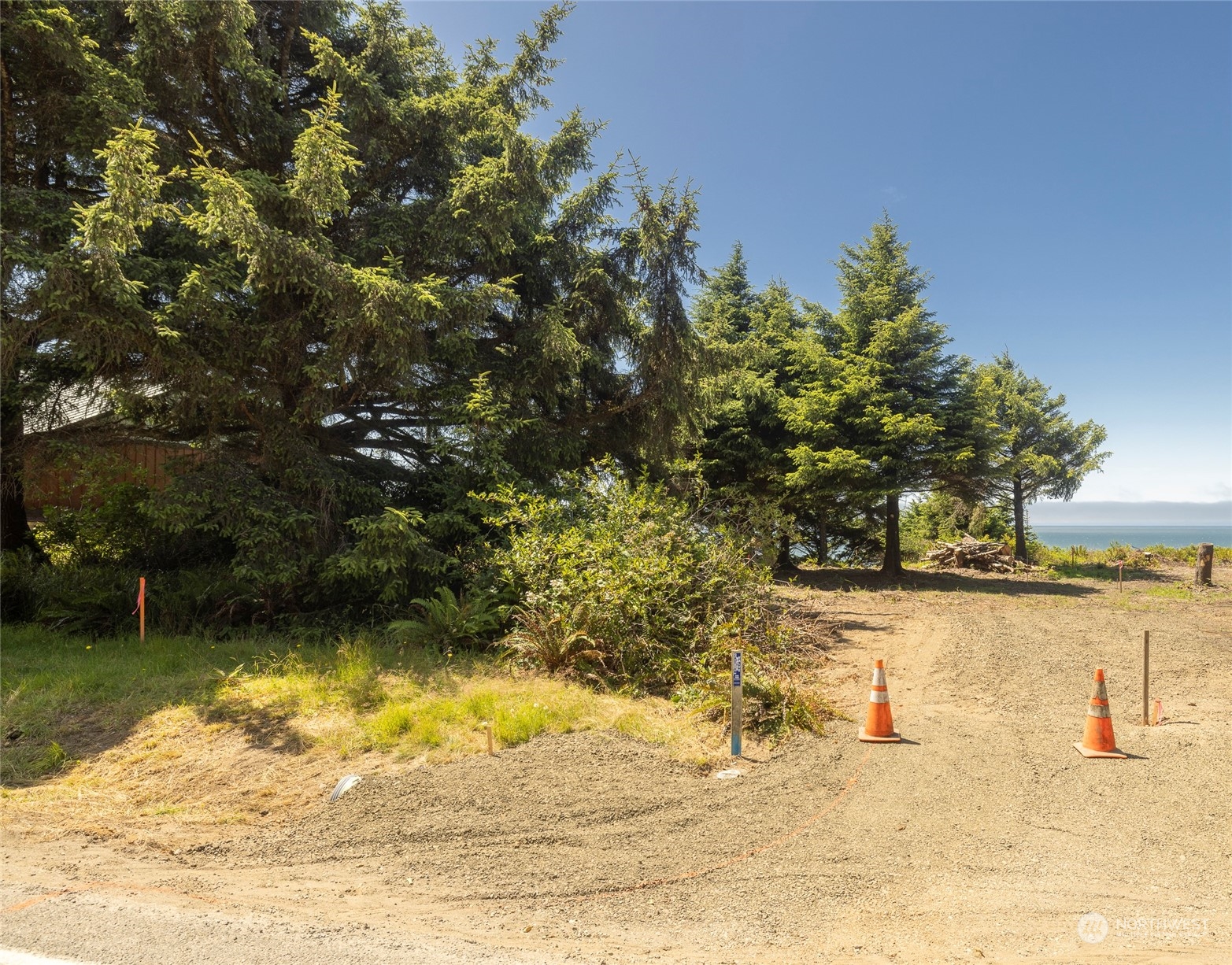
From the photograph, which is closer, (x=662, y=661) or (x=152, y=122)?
(x=662, y=661)

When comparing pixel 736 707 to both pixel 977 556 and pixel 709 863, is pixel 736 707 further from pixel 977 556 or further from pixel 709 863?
pixel 977 556

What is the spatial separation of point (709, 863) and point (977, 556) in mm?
21879

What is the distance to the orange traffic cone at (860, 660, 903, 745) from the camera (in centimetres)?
533

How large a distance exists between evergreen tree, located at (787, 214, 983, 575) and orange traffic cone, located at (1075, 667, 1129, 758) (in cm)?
1128

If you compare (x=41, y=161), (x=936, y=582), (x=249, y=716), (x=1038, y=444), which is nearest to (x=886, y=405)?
(x=936, y=582)

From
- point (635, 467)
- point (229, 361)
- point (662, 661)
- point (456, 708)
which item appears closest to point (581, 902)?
point (456, 708)

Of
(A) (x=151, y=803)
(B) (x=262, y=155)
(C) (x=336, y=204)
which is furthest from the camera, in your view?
(B) (x=262, y=155)

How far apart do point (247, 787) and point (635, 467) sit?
8.20 m

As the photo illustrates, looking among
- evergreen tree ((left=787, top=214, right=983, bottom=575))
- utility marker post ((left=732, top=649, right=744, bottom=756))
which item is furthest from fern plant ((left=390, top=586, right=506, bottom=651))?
evergreen tree ((left=787, top=214, right=983, bottom=575))

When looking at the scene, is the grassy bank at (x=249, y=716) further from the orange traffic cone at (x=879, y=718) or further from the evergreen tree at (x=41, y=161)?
the evergreen tree at (x=41, y=161)

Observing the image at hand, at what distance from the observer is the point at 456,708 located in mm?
5785

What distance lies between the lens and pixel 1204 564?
52.0 feet

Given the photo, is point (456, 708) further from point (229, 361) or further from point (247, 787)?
point (229, 361)

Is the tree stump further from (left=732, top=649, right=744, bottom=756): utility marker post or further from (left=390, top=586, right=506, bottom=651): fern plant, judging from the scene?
(left=390, top=586, right=506, bottom=651): fern plant
